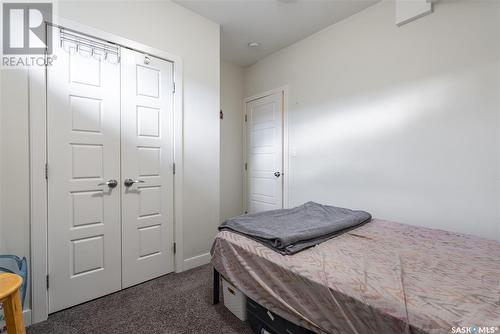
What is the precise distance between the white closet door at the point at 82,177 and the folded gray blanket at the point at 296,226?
3.54ft

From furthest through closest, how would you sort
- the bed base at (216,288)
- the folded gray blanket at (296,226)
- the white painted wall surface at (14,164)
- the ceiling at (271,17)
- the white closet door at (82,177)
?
1. the ceiling at (271,17)
2. the bed base at (216,288)
3. the white closet door at (82,177)
4. the white painted wall surface at (14,164)
5. the folded gray blanket at (296,226)

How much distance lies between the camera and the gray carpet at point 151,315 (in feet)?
5.21

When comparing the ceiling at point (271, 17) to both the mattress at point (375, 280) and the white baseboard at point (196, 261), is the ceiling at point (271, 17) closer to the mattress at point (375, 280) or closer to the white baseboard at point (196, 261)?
the mattress at point (375, 280)

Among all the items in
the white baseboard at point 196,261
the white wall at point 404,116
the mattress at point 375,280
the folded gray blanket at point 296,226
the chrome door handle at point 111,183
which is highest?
the white wall at point 404,116

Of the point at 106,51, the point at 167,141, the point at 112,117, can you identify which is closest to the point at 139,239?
the point at 167,141

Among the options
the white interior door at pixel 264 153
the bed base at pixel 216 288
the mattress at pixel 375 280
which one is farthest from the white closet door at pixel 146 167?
the white interior door at pixel 264 153

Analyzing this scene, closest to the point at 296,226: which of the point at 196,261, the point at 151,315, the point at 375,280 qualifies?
the point at 375,280

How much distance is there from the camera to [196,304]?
6.12 feet

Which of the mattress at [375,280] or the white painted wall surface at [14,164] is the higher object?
the white painted wall surface at [14,164]

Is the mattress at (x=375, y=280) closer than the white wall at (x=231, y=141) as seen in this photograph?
Yes

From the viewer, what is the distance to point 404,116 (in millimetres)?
2203

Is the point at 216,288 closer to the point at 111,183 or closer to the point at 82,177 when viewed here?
the point at 111,183

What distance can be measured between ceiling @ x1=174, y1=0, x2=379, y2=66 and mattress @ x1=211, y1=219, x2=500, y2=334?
233 cm

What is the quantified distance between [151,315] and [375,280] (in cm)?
160
